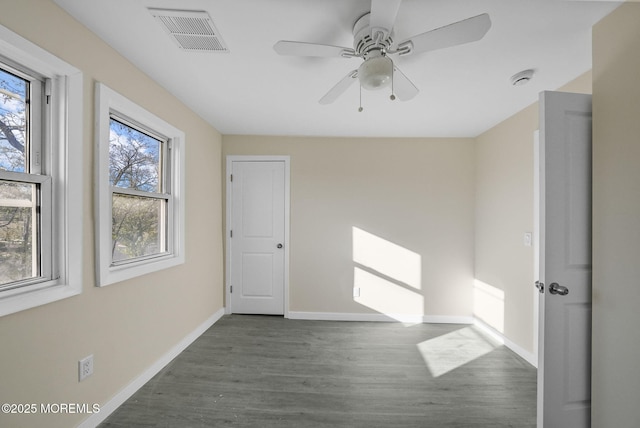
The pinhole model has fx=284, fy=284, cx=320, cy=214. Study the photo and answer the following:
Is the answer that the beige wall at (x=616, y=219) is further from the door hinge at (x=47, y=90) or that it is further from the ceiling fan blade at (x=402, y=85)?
the door hinge at (x=47, y=90)

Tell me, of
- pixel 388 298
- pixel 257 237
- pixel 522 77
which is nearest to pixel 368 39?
pixel 522 77

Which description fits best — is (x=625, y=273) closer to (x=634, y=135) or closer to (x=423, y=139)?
(x=634, y=135)

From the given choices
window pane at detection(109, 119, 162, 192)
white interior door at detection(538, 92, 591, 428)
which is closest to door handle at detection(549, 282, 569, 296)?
white interior door at detection(538, 92, 591, 428)

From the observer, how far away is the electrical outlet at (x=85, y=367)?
1644mm

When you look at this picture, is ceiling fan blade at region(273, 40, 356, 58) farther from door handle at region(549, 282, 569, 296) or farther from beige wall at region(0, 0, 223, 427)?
door handle at region(549, 282, 569, 296)

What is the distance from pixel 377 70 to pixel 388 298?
9.49 ft

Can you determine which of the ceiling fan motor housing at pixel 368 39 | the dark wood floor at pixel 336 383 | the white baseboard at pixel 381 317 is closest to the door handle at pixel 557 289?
the dark wood floor at pixel 336 383

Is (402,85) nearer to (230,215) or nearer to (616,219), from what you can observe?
(616,219)

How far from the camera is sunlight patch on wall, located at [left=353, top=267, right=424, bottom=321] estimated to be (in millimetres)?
3629

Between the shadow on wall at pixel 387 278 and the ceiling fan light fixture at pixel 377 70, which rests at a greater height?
the ceiling fan light fixture at pixel 377 70

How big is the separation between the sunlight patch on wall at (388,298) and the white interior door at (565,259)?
2.04 meters

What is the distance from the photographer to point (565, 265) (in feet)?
5.15

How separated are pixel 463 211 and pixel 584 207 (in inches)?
82.6

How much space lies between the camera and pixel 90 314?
172 centimetres
